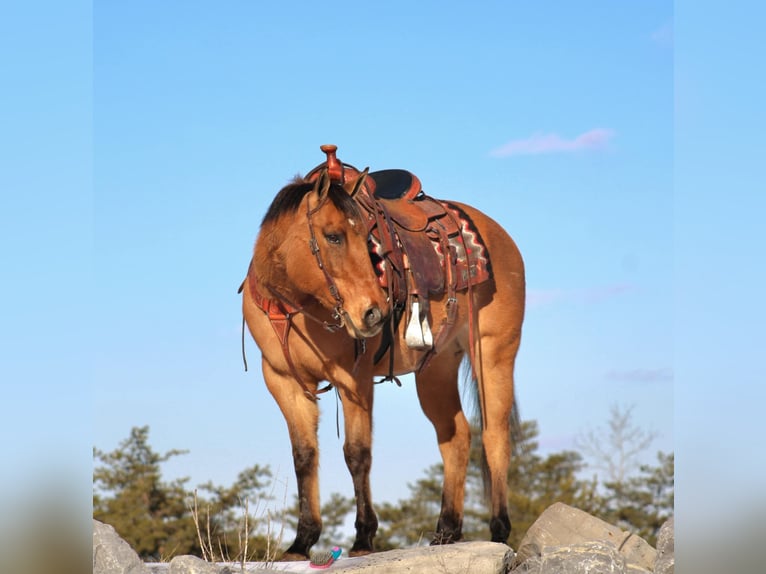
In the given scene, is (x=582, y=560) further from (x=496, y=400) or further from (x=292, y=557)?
(x=496, y=400)

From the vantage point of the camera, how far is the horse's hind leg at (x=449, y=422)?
773 cm

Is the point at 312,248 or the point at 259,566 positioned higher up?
the point at 312,248

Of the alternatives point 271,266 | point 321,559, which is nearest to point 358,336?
point 271,266

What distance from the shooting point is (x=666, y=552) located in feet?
19.6

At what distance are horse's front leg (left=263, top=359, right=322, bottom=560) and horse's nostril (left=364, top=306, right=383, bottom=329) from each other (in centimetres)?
105

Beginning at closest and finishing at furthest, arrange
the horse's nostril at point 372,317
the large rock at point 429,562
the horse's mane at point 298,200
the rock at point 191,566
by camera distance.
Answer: the rock at point 191,566 < the large rock at point 429,562 < the horse's nostril at point 372,317 < the horse's mane at point 298,200

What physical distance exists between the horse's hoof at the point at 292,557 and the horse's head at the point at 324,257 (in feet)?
5.11

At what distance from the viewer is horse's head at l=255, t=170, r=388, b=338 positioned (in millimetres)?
6066

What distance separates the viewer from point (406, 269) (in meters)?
7.12

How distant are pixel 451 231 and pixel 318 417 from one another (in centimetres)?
209

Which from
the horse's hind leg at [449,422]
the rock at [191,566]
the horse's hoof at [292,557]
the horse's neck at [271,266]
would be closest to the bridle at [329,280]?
the horse's neck at [271,266]

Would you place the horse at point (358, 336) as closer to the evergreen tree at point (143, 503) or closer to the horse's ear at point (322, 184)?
the horse's ear at point (322, 184)
